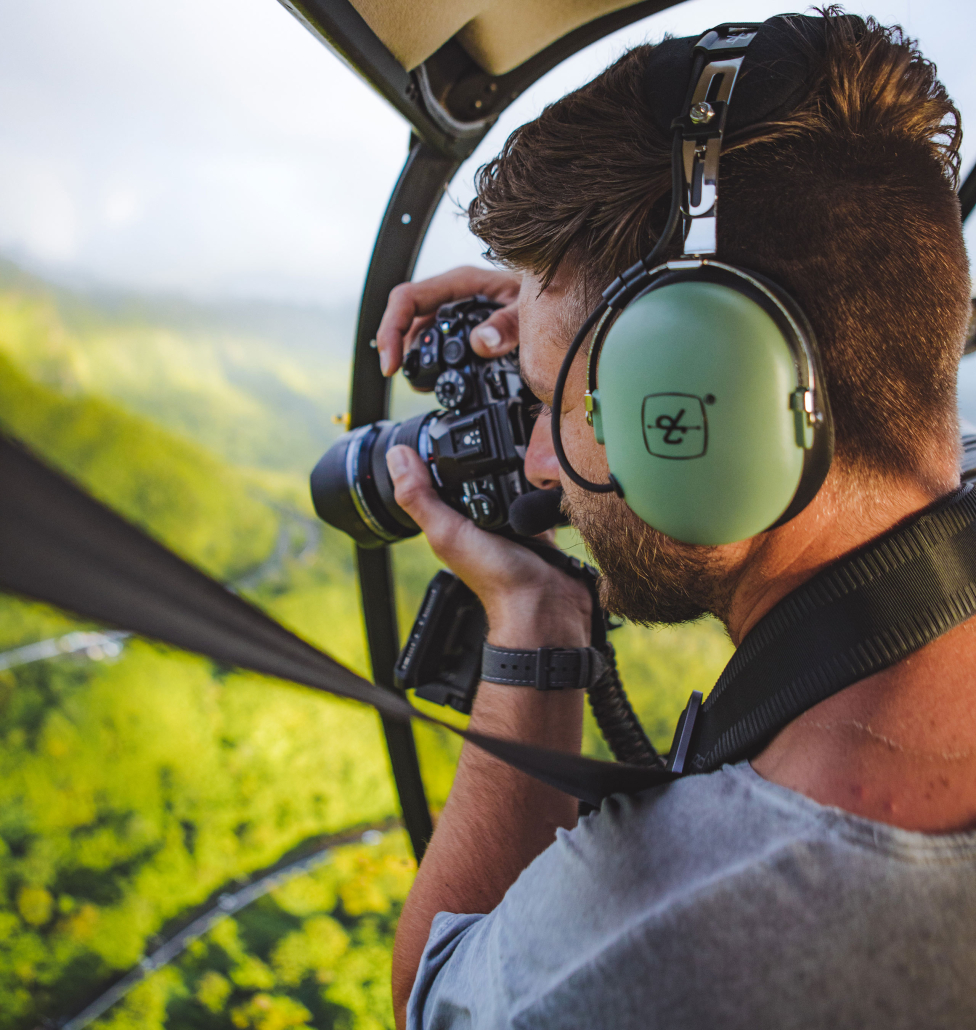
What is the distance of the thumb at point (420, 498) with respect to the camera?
1.03 m

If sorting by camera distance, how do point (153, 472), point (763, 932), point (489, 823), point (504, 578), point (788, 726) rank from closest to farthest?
point (763, 932) < point (788, 726) < point (489, 823) < point (504, 578) < point (153, 472)

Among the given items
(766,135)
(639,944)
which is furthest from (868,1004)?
(766,135)

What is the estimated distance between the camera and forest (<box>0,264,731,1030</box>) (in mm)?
1151

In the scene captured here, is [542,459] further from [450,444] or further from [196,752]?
[196,752]

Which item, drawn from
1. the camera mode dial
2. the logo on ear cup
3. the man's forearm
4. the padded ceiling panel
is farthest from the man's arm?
the padded ceiling panel

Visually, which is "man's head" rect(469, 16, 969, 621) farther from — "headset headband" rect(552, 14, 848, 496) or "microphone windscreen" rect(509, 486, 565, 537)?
"microphone windscreen" rect(509, 486, 565, 537)

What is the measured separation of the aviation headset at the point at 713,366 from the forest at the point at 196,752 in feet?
2.91

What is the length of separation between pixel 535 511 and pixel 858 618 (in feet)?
1.42

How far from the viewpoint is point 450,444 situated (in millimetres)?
1014

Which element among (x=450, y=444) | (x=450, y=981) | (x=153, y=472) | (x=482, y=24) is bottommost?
(x=450, y=981)

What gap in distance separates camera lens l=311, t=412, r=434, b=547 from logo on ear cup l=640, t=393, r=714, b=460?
59 cm

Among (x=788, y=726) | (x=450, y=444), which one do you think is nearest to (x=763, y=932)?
(x=788, y=726)

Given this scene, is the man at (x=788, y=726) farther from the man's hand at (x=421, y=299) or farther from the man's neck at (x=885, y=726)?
the man's hand at (x=421, y=299)

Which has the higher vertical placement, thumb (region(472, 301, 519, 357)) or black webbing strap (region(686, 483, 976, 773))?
thumb (region(472, 301, 519, 357))
